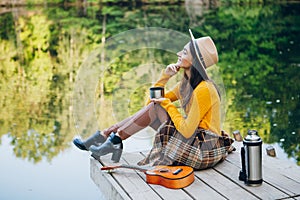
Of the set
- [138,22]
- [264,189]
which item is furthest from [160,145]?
[138,22]

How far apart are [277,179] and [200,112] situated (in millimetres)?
528

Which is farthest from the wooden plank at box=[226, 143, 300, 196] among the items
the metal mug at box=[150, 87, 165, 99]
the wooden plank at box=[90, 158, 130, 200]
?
the wooden plank at box=[90, 158, 130, 200]

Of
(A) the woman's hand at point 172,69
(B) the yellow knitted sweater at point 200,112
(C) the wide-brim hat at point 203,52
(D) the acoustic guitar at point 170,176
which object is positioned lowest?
(D) the acoustic guitar at point 170,176

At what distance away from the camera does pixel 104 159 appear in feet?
12.3

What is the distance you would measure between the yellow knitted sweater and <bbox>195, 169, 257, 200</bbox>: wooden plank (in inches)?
8.9

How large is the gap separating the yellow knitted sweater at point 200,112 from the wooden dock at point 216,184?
241 millimetres

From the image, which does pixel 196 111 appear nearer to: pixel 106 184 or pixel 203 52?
pixel 203 52

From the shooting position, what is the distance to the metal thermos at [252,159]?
10.3ft

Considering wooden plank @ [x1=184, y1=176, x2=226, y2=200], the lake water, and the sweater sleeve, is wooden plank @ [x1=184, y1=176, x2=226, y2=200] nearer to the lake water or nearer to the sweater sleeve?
the sweater sleeve

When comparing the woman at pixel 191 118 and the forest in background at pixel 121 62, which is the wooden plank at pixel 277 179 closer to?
the woman at pixel 191 118

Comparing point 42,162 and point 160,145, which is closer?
point 160,145

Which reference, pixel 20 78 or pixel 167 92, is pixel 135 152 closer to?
pixel 167 92

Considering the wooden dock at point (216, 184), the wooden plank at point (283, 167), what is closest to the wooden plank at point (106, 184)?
the wooden dock at point (216, 184)

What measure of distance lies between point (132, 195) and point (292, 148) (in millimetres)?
1924
